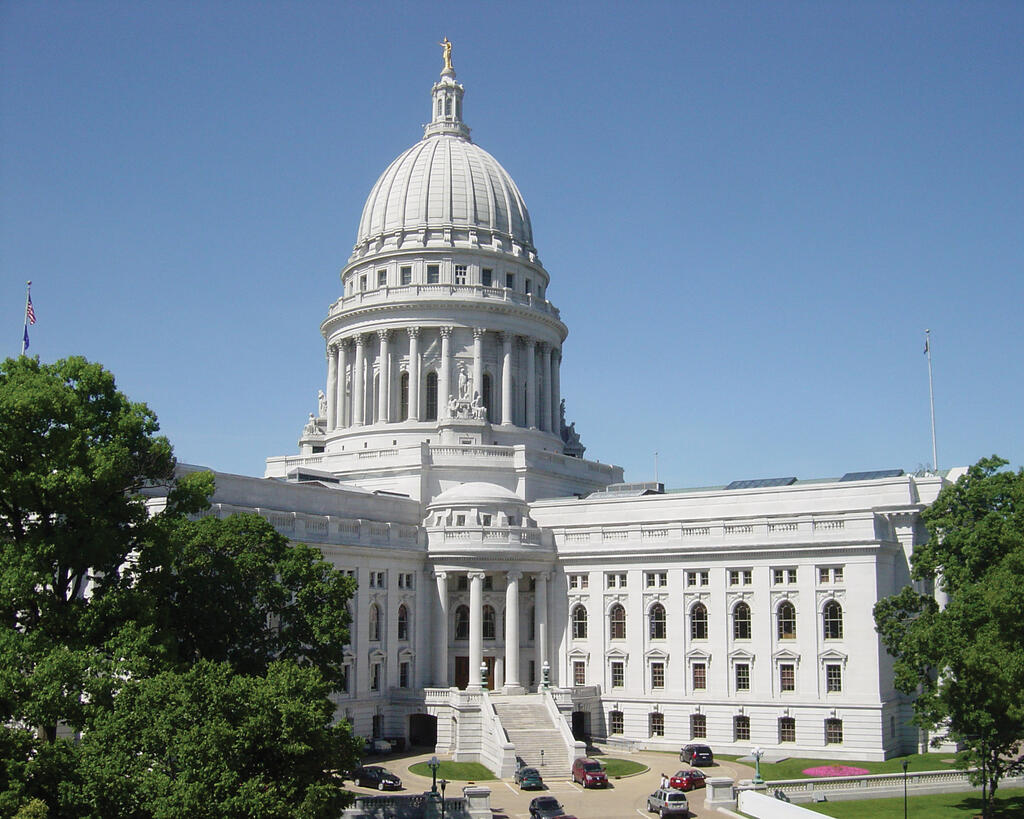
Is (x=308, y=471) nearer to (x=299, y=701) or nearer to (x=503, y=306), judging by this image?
(x=503, y=306)

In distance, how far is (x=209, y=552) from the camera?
49938 millimetres

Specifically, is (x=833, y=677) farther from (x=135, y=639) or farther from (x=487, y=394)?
(x=135, y=639)

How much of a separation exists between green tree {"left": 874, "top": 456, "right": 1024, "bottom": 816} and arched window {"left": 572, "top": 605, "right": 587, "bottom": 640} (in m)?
24.5

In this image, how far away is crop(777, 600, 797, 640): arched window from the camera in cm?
7788

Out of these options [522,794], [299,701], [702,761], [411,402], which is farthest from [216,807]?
[411,402]

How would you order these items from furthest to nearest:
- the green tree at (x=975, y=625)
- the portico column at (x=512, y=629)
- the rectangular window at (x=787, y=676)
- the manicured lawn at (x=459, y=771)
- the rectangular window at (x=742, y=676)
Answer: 1. the portico column at (x=512, y=629)
2. the rectangular window at (x=742, y=676)
3. the rectangular window at (x=787, y=676)
4. the manicured lawn at (x=459, y=771)
5. the green tree at (x=975, y=625)

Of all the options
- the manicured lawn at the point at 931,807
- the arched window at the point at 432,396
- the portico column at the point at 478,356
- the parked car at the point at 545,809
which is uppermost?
the portico column at the point at 478,356

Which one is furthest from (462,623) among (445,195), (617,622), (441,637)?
(445,195)

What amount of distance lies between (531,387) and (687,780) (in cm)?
4789

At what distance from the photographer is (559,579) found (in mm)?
87188

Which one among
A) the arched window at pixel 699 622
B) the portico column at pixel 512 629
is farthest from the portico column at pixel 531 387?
the arched window at pixel 699 622

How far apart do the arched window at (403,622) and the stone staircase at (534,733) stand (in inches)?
309

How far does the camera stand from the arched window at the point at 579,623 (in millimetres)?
86000

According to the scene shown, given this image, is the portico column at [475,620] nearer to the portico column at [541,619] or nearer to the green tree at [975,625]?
the portico column at [541,619]
